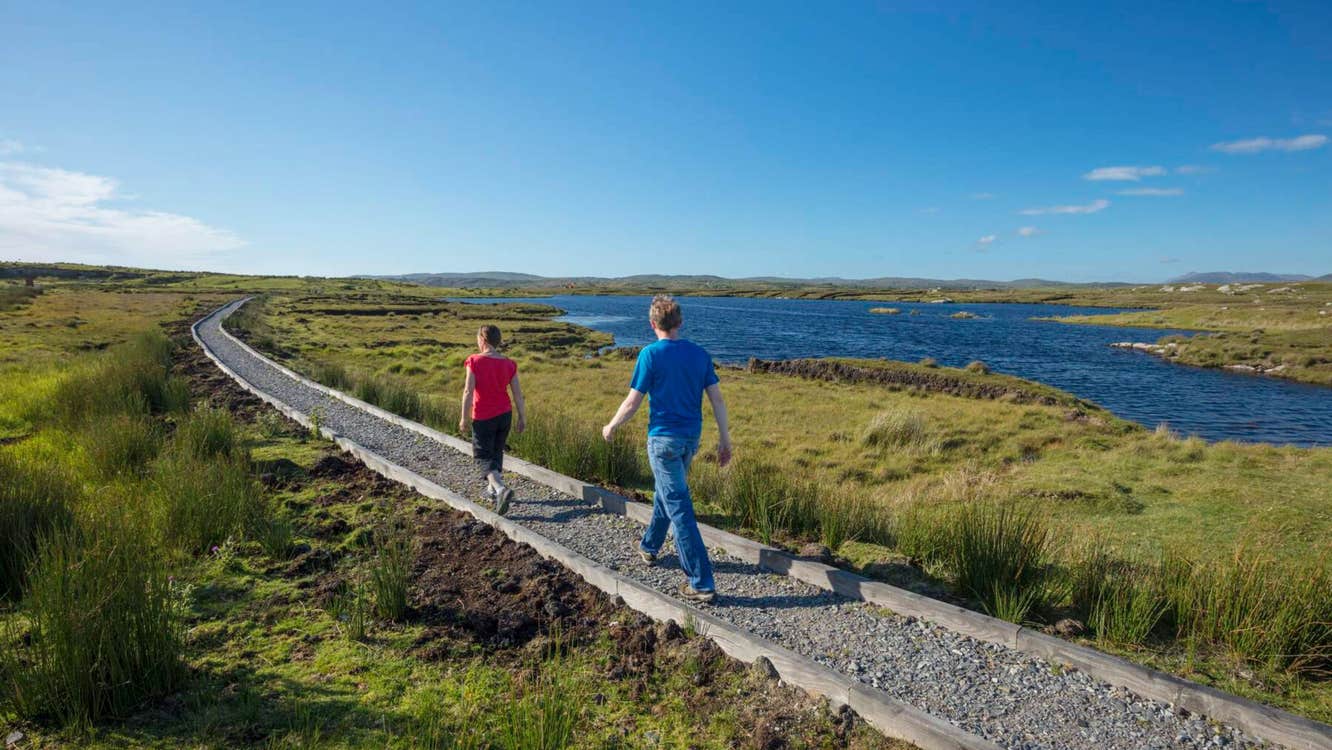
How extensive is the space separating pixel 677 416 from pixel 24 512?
5798 mm

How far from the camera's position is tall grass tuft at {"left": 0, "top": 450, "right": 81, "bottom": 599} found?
204 inches

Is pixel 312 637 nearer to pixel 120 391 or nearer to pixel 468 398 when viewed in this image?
pixel 468 398

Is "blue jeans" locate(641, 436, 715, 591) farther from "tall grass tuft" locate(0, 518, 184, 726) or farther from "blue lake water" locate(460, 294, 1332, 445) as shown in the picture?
"blue lake water" locate(460, 294, 1332, 445)

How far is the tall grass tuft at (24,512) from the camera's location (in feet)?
17.0

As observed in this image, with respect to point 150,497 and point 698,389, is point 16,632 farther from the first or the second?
point 698,389

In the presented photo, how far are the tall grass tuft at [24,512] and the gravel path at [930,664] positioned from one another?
410 cm

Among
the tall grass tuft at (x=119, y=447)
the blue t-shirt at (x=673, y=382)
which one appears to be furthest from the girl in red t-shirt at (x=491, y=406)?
the tall grass tuft at (x=119, y=447)

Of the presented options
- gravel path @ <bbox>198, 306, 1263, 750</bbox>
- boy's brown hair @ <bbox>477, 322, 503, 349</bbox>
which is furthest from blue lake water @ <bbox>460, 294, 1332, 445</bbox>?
Answer: boy's brown hair @ <bbox>477, 322, 503, 349</bbox>

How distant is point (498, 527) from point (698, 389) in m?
3.01

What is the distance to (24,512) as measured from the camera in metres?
5.50

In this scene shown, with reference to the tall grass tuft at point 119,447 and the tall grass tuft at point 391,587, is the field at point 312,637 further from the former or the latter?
the tall grass tuft at point 119,447

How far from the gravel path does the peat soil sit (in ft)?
1.39

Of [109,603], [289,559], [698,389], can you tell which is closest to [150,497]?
[289,559]

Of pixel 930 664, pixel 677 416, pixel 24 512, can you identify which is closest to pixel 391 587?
pixel 677 416
